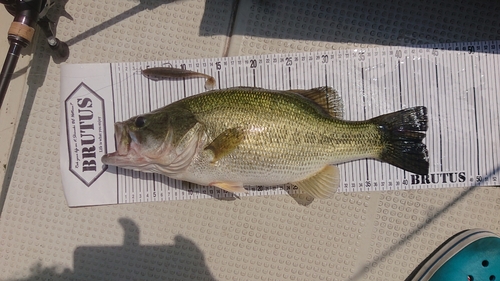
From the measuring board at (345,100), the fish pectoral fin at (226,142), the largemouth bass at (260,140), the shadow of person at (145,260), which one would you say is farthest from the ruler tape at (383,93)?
the fish pectoral fin at (226,142)

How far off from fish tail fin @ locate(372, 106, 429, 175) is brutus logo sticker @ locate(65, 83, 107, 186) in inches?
54.4

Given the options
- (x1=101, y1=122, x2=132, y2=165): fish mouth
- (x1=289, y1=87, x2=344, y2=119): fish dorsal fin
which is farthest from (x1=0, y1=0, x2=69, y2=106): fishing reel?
(x1=289, y1=87, x2=344, y2=119): fish dorsal fin

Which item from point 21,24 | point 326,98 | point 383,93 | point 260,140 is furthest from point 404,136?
point 21,24

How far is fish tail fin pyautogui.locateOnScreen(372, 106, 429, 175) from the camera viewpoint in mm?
1616

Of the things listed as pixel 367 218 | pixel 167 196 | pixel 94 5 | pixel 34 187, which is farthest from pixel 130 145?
pixel 367 218

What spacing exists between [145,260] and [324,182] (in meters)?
1.03

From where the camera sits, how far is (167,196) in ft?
5.87

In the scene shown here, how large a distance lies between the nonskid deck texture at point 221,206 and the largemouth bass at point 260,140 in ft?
0.84

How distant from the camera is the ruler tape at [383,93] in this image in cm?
172

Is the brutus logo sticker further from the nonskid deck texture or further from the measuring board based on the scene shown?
the nonskid deck texture

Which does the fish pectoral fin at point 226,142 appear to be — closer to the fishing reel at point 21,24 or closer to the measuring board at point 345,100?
the measuring board at point 345,100

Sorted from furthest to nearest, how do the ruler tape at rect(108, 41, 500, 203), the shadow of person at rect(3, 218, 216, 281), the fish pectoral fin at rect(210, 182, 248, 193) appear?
1. the shadow of person at rect(3, 218, 216, 281)
2. the ruler tape at rect(108, 41, 500, 203)
3. the fish pectoral fin at rect(210, 182, 248, 193)

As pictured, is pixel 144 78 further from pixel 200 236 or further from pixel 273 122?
pixel 200 236

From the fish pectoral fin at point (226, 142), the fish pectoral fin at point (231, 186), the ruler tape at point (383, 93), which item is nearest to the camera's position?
the fish pectoral fin at point (226, 142)
